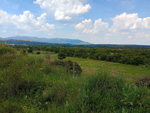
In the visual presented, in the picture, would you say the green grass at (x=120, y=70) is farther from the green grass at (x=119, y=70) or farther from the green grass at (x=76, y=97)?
the green grass at (x=76, y=97)

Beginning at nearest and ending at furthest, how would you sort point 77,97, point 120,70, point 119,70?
point 77,97 → point 119,70 → point 120,70

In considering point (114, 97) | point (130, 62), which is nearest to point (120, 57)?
point (130, 62)

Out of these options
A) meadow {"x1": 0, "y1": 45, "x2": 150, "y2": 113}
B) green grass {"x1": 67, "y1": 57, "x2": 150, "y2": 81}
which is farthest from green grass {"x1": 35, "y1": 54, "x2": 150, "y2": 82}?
meadow {"x1": 0, "y1": 45, "x2": 150, "y2": 113}

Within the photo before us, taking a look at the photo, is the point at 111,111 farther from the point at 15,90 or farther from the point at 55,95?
the point at 15,90

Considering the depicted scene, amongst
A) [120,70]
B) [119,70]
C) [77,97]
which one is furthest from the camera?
[120,70]

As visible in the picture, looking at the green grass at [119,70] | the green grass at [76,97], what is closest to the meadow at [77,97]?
the green grass at [76,97]

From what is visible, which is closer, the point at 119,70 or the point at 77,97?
the point at 77,97

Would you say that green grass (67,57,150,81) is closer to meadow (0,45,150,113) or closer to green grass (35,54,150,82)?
green grass (35,54,150,82)

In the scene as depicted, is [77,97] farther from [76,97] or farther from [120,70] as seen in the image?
[120,70]

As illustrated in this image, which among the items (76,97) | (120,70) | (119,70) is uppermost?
(76,97)

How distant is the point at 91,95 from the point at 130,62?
27783 mm

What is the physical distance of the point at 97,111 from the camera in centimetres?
198

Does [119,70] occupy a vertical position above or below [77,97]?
below

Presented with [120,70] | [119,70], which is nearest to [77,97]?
[119,70]
